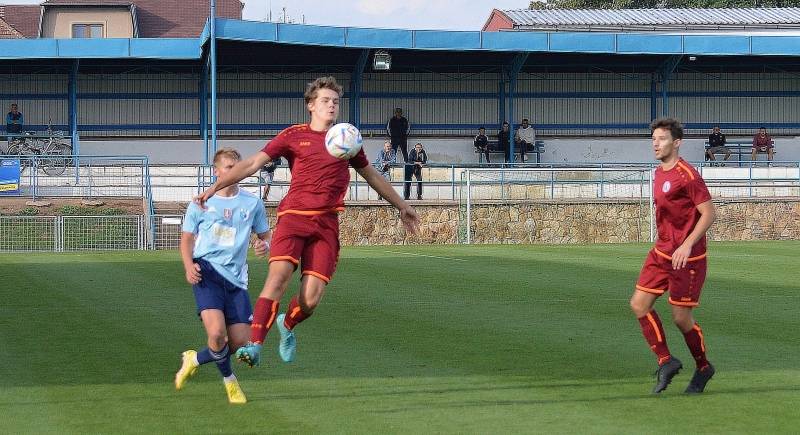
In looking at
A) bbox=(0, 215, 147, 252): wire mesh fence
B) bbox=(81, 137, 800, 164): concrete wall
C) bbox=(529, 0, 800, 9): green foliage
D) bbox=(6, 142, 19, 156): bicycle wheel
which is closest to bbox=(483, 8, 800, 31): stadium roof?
bbox=(81, 137, 800, 164): concrete wall

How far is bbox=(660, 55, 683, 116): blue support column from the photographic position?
4522cm

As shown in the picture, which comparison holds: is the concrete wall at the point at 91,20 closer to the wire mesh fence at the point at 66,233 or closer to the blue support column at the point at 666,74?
the blue support column at the point at 666,74

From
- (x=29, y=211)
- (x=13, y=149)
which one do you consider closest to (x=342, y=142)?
(x=29, y=211)

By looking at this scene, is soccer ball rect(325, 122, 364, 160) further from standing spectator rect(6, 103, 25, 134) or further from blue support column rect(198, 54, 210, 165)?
standing spectator rect(6, 103, 25, 134)

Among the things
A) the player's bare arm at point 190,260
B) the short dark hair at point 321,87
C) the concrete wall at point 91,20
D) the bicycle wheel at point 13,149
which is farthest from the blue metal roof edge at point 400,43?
the player's bare arm at point 190,260

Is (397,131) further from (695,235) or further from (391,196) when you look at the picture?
(695,235)

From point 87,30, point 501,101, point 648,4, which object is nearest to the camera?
point 501,101

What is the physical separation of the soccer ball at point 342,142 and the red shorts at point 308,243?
0.42m

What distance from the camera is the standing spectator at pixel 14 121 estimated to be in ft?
137

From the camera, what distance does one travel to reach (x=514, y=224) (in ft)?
114

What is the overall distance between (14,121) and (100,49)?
11.6 feet

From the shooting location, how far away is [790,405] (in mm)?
8320

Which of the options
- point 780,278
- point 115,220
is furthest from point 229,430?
point 115,220

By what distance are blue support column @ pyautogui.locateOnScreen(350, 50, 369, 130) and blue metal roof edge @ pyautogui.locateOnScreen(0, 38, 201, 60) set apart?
5407 mm
